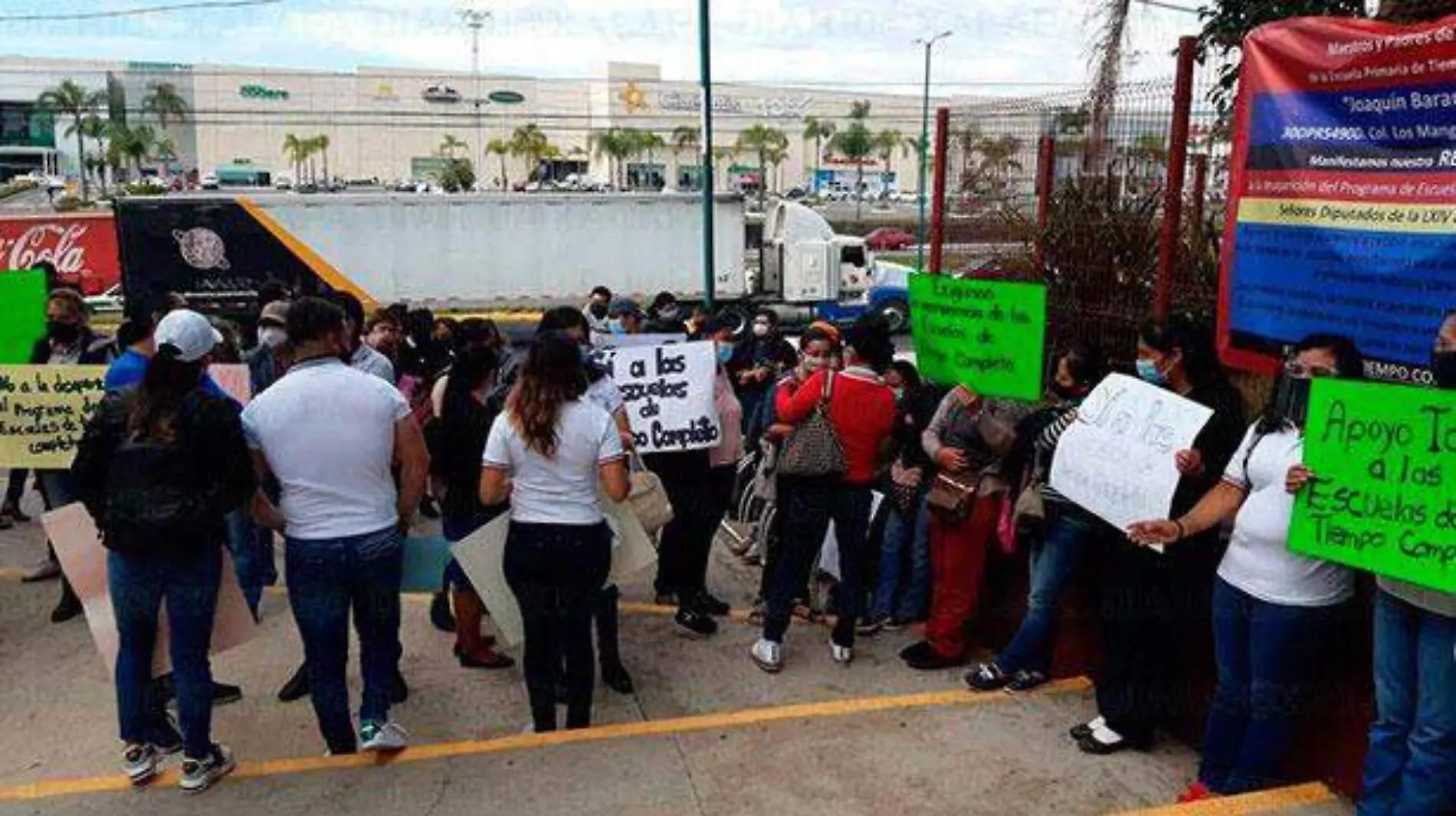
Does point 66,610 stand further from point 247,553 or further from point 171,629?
point 171,629

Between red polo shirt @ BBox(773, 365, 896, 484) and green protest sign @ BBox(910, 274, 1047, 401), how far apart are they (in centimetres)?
47

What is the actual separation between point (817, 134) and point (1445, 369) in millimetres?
96698

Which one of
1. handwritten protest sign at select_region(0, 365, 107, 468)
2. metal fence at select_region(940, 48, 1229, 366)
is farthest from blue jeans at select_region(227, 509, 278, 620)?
metal fence at select_region(940, 48, 1229, 366)

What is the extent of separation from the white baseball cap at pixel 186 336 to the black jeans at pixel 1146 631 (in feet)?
11.8

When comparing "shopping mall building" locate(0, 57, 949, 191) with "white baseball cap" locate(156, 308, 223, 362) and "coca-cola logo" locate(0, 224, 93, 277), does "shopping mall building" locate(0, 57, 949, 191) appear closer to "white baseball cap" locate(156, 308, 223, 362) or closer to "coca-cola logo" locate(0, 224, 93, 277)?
"coca-cola logo" locate(0, 224, 93, 277)

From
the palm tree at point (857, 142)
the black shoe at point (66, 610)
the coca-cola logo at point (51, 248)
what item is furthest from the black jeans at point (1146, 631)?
the palm tree at point (857, 142)

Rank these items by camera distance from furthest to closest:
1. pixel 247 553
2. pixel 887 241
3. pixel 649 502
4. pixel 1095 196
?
1. pixel 887 241
2. pixel 1095 196
3. pixel 247 553
4. pixel 649 502

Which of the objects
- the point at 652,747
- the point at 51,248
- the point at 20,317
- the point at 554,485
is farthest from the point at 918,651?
the point at 51,248

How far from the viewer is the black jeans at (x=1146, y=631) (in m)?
4.23

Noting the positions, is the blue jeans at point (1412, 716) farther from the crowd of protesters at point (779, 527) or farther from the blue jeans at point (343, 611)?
the blue jeans at point (343, 611)

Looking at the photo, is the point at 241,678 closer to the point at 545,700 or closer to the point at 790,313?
the point at 545,700

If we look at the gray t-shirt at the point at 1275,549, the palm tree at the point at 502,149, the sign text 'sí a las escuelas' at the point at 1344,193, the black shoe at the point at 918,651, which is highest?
the palm tree at the point at 502,149

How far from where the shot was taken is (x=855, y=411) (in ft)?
16.9

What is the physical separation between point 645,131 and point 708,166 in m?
81.3
